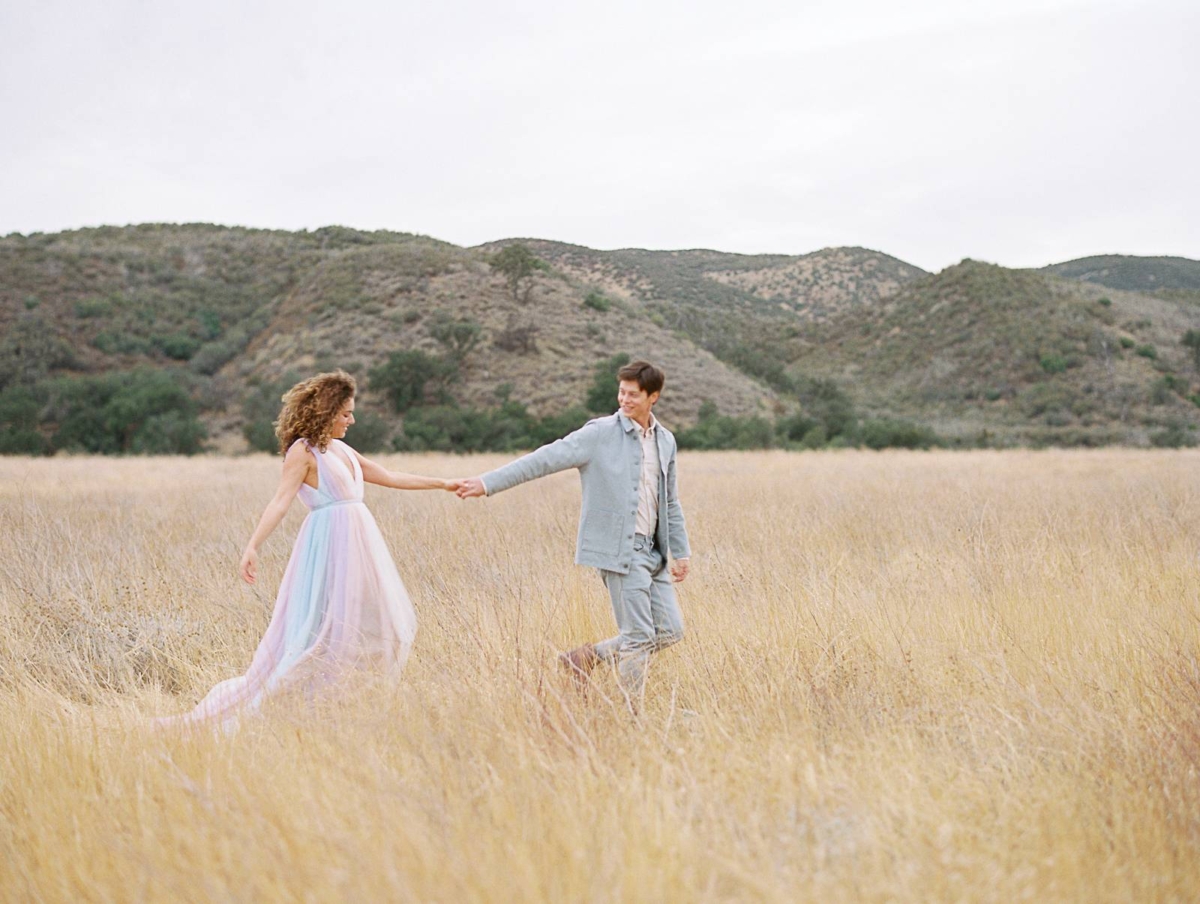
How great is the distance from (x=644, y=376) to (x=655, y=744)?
1650mm

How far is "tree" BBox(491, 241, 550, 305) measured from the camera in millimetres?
49281

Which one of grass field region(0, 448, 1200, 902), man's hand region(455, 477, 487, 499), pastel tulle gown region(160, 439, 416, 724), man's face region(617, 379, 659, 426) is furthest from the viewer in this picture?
man's hand region(455, 477, 487, 499)

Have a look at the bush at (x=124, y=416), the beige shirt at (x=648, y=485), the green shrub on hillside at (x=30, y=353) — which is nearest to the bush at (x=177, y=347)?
the green shrub on hillside at (x=30, y=353)

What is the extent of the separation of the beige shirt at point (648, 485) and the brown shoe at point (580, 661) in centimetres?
58

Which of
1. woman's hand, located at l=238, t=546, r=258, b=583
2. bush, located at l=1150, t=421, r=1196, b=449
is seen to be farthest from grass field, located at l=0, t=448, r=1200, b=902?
bush, located at l=1150, t=421, r=1196, b=449

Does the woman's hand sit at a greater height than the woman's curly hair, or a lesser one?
lesser

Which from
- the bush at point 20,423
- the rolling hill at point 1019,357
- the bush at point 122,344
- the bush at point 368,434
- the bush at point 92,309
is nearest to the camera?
the bush at point 368,434

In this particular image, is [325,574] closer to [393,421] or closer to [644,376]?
[644,376]

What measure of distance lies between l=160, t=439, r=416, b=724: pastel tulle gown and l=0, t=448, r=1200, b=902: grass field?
258 millimetres

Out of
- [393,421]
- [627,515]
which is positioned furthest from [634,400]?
[393,421]

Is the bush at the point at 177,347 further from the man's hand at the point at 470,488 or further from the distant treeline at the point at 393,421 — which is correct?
the man's hand at the point at 470,488

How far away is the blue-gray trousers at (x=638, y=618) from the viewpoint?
4195 millimetres

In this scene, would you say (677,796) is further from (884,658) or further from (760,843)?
(884,658)

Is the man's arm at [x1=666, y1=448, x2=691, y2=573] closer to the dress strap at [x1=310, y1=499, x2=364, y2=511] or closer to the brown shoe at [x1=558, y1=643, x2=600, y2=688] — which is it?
the brown shoe at [x1=558, y1=643, x2=600, y2=688]
